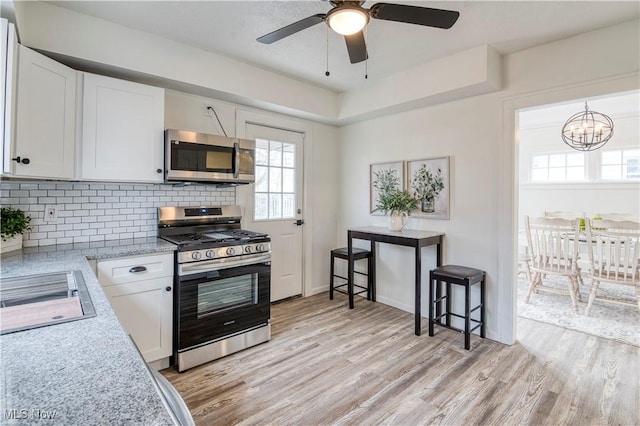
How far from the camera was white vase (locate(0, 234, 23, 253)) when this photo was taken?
81.5 inches

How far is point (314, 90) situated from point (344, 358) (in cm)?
283

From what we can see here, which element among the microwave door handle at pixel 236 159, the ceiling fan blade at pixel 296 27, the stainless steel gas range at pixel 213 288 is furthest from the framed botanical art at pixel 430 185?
the ceiling fan blade at pixel 296 27

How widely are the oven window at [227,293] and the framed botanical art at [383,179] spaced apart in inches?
73.3

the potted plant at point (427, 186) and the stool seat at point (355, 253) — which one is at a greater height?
the potted plant at point (427, 186)

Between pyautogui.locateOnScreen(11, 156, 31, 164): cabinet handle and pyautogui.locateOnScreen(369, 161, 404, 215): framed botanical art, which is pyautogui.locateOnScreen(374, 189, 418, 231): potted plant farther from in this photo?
pyautogui.locateOnScreen(11, 156, 31, 164): cabinet handle

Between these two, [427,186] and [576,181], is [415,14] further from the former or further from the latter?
[576,181]

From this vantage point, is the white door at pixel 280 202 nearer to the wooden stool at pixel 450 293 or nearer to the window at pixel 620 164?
the wooden stool at pixel 450 293

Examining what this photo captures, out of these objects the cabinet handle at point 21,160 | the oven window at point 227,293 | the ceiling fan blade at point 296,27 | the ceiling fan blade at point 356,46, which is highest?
the ceiling fan blade at point 296,27

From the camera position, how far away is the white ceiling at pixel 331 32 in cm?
217

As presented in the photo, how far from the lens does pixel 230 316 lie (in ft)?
8.67

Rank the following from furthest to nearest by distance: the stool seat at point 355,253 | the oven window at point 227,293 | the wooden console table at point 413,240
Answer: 1. the stool seat at point 355,253
2. the wooden console table at point 413,240
3. the oven window at point 227,293

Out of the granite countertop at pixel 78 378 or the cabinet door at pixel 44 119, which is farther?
the cabinet door at pixel 44 119

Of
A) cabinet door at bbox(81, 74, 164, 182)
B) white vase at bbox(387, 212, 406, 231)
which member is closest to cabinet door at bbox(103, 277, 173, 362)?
cabinet door at bbox(81, 74, 164, 182)

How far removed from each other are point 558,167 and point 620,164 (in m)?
0.84
